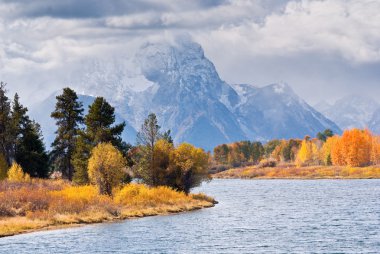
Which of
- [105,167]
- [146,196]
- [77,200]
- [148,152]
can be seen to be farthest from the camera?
[148,152]

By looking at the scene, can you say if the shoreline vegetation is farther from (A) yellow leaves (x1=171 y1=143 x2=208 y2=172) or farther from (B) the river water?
(B) the river water

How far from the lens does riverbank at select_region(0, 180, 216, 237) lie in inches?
2985

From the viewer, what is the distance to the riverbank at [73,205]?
249ft

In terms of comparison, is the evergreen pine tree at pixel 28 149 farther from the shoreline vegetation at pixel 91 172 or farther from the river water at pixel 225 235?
the river water at pixel 225 235

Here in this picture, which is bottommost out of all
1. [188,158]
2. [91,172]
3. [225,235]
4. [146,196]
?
[225,235]

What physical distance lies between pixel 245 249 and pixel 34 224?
2829cm

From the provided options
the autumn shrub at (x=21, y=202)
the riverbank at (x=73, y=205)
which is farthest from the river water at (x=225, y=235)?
the autumn shrub at (x=21, y=202)

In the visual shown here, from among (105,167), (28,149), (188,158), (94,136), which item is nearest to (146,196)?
(105,167)

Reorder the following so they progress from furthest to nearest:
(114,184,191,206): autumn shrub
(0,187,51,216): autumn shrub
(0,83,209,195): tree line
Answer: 1. (0,83,209,195): tree line
2. (114,184,191,206): autumn shrub
3. (0,187,51,216): autumn shrub

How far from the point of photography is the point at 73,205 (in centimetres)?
8238

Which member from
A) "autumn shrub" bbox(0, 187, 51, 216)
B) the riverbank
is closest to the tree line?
the riverbank

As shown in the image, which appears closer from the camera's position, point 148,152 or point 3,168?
point 148,152

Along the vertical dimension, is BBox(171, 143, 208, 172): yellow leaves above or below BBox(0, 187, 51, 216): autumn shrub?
above

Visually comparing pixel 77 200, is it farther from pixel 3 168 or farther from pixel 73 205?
pixel 3 168
